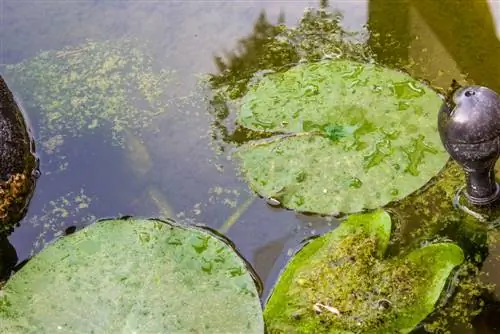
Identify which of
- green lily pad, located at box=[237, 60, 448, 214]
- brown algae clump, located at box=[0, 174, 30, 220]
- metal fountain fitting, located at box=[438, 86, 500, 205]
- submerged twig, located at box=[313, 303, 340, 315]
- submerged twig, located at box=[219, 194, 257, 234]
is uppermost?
metal fountain fitting, located at box=[438, 86, 500, 205]

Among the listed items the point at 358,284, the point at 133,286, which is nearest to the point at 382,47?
the point at 358,284

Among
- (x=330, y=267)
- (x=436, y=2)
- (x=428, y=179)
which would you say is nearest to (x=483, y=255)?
(x=428, y=179)

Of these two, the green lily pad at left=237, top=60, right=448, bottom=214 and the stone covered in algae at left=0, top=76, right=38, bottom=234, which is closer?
the green lily pad at left=237, top=60, right=448, bottom=214

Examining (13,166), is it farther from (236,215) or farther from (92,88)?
(236,215)

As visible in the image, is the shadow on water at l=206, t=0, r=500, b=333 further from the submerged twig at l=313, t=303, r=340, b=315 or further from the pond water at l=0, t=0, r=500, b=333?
the submerged twig at l=313, t=303, r=340, b=315

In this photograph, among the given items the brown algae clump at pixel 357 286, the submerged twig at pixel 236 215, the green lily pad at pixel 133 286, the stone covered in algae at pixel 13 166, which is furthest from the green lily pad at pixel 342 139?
the stone covered in algae at pixel 13 166

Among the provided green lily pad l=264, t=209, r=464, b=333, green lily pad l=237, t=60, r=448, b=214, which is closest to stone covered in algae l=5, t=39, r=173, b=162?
green lily pad l=237, t=60, r=448, b=214

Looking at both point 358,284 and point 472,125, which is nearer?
point 472,125
